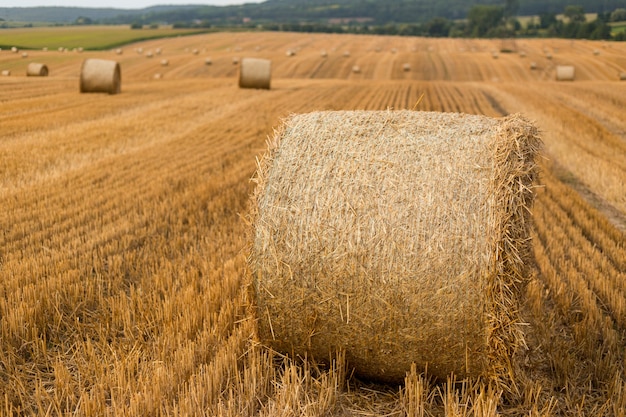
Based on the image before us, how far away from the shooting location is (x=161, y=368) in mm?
3836

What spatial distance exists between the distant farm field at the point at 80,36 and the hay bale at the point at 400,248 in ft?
67.7

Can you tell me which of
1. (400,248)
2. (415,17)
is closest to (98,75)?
(400,248)

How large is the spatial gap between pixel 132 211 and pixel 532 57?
1533 inches

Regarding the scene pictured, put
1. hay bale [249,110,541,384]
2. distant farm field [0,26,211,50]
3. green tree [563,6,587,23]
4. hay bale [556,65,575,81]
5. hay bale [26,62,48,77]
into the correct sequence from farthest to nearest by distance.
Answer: green tree [563,6,587,23] < hay bale [556,65,575,81] < distant farm field [0,26,211,50] < hay bale [26,62,48,77] < hay bale [249,110,541,384]

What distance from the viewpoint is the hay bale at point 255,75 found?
79.2ft

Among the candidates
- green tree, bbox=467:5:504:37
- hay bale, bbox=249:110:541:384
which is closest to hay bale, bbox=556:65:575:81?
hay bale, bbox=249:110:541:384

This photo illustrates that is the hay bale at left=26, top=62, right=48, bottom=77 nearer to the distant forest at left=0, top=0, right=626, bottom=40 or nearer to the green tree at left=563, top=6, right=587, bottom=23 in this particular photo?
the distant forest at left=0, top=0, right=626, bottom=40

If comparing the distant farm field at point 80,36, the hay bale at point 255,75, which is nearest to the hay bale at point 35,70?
the distant farm field at point 80,36

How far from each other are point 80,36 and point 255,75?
23.7 m

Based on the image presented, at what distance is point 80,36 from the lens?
4216 centimetres

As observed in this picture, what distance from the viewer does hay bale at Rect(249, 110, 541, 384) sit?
12.2ft

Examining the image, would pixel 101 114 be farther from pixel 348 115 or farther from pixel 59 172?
pixel 348 115

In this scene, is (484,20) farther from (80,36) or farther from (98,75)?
(98,75)

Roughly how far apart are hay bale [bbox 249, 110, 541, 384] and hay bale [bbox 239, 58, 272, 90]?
804 inches
